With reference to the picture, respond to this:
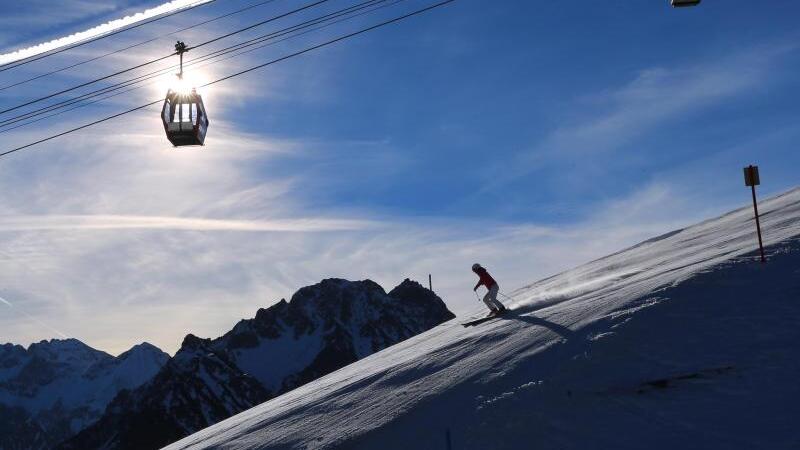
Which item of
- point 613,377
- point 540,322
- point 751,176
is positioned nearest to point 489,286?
point 540,322

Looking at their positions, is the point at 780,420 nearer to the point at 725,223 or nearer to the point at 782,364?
the point at 782,364

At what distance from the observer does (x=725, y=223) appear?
26.0m

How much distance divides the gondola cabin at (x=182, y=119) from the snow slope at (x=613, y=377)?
8971 mm

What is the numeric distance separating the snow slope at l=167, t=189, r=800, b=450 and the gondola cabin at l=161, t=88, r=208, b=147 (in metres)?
8.97

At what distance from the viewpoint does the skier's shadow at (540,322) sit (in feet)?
51.1

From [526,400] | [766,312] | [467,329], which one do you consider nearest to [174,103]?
[467,329]

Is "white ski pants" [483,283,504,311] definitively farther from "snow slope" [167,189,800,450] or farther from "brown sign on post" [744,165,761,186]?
"brown sign on post" [744,165,761,186]

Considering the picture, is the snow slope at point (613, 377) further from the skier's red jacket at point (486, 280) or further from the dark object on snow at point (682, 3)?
the dark object on snow at point (682, 3)

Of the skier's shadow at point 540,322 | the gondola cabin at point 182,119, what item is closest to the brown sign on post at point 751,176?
the skier's shadow at point 540,322

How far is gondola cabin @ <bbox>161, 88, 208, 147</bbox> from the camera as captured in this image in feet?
76.5

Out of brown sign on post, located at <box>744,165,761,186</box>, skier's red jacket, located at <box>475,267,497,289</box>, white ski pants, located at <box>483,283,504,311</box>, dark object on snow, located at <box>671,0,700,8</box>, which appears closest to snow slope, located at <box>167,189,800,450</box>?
brown sign on post, located at <box>744,165,761,186</box>

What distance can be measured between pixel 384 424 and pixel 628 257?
1394cm

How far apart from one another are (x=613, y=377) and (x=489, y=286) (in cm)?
1034

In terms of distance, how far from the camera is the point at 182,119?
23.4 metres
